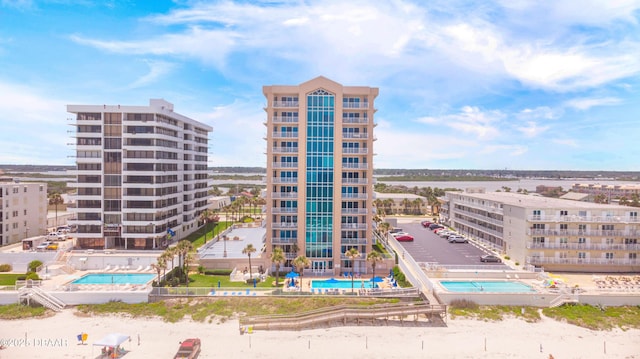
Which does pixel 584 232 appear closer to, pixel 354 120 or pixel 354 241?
pixel 354 241

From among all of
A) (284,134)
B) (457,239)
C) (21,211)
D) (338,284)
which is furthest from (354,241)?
(21,211)

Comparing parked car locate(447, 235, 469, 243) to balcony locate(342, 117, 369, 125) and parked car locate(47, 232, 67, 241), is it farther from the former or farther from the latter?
parked car locate(47, 232, 67, 241)

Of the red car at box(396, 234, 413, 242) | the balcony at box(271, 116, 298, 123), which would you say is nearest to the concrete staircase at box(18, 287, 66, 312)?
the balcony at box(271, 116, 298, 123)

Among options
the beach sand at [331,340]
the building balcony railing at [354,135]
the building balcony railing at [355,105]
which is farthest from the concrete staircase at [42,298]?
the building balcony railing at [355,105]

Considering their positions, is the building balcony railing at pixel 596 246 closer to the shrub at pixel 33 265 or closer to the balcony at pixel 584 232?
the balcony at pixel 584 232

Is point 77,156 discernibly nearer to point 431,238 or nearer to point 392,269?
point 392,269
